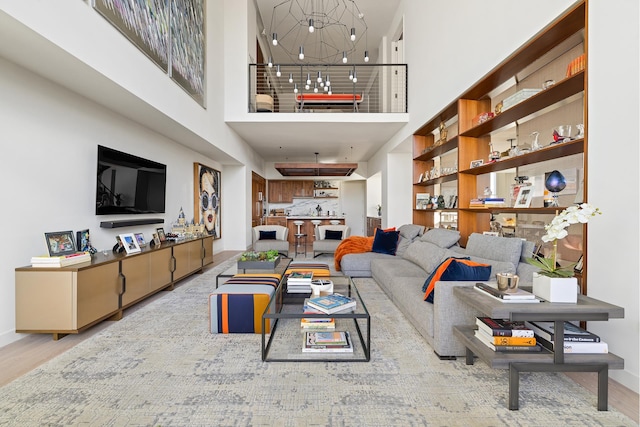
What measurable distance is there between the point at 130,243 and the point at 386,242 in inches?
142

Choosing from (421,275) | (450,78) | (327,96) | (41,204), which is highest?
(327,96)

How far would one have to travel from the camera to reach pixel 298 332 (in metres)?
2.81

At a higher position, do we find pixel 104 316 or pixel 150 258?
pixel 150 258

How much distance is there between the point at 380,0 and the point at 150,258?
682 centimetres

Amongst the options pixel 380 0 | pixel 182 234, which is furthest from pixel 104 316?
pixel 380 0

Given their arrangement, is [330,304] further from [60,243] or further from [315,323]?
[60,243]

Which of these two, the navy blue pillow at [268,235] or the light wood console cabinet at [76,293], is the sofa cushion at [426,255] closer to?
A: the light wood console cabinet at [76,293]

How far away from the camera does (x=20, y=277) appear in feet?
8.40

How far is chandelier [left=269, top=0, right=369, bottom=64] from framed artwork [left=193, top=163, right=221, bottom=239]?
8.77 feet

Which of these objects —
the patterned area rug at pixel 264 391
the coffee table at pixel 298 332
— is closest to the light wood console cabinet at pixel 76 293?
the patterned area rug at pixel 264 391

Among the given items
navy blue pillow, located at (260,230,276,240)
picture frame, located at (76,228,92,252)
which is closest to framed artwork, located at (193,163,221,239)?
navy blue pillow, located at (260,230,276,240)

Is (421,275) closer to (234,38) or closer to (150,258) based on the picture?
(150,258)

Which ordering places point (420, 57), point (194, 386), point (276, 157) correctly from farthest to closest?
1. point (276, 157)
2. point (420, 57)
3. point (194, 386)

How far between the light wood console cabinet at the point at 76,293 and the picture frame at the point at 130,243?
158mm
